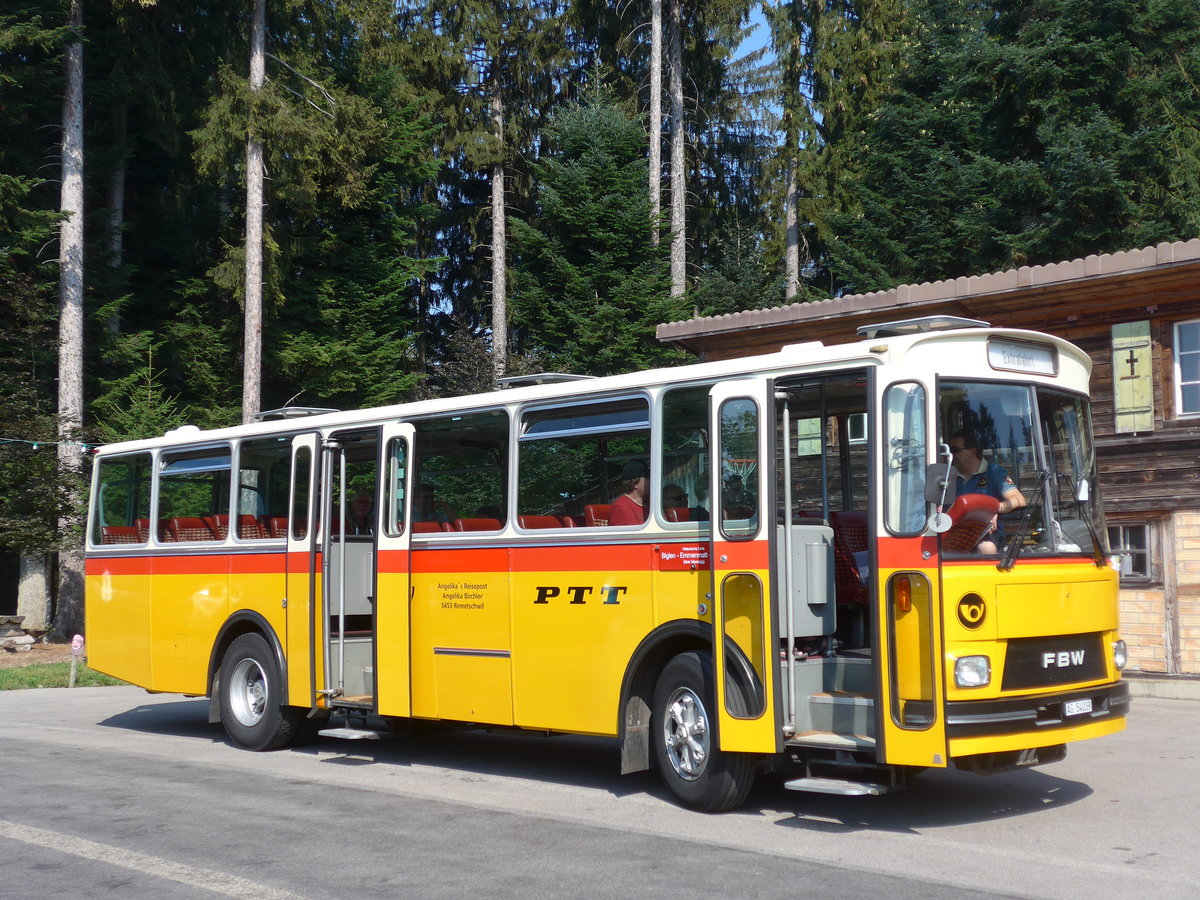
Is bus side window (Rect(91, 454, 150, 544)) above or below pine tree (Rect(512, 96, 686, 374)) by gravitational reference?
below

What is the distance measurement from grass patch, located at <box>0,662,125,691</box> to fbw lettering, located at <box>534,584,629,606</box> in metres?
11.7

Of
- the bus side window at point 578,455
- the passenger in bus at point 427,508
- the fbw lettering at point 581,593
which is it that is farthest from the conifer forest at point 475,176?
the fbw lettering at point 581,593

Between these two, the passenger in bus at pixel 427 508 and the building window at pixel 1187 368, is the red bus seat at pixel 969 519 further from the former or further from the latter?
the building window at pixel 1187 368

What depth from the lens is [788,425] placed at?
29.6ft

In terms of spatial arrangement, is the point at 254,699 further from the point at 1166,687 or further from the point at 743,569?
the point at 1166,687

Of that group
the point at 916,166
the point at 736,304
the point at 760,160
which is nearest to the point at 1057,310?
the point at 916,166

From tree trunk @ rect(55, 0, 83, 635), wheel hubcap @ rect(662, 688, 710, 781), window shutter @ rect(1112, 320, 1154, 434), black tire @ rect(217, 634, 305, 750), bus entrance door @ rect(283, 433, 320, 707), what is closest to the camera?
wheel hubcap @ rect(662, 688, 710, 781)

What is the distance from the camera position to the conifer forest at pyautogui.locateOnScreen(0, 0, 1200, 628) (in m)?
27.7

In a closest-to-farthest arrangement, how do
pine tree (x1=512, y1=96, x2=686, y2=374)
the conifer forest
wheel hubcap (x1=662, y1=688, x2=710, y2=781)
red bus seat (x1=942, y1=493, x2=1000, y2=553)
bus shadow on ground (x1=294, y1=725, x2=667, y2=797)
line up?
1. red bus seat (x1=942, y1=493, x2=1000, y2=553)
2. wheel hubcap (x1=662, y1=688, x2=710, y2=781)
3. bus shadow on ground (x1=294, y1=725, x2=667, y2=797)
4. the conifer forest
5. pine tree (x1=512, y1=96, x2=686, y2=374)

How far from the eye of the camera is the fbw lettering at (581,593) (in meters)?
9.48

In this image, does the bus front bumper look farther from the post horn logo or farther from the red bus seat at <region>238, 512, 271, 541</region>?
the red bus seat at <region>238, 512, 271, 541</region>

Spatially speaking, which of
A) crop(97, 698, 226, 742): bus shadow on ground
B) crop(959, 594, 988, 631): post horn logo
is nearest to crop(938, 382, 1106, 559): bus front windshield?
crop(959, 594, 988, 631): post horn logo

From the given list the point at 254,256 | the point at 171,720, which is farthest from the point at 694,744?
the point at 254,256

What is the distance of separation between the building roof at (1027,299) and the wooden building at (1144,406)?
0.06 ft
